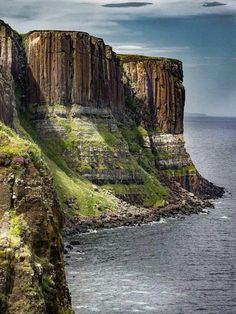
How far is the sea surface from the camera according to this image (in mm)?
80375

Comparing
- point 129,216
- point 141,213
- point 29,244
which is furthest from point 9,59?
point 29,244

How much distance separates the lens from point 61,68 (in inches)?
7077

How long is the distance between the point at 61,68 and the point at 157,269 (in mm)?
88292

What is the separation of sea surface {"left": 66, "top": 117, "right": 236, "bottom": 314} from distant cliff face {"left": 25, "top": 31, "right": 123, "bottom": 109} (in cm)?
4713

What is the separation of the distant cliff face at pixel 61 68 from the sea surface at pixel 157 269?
47.1m

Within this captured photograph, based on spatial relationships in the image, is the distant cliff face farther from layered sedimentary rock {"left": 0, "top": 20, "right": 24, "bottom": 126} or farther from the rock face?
the rock face

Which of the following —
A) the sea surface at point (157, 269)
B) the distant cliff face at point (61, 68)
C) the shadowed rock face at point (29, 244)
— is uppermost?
the distant cliff face at point (61, 68)

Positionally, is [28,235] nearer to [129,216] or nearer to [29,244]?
[29,244]

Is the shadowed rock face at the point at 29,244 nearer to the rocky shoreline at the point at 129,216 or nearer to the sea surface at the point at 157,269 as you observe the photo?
the sea surface at the point at 157,269

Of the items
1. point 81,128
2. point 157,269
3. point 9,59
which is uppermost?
point 9,59

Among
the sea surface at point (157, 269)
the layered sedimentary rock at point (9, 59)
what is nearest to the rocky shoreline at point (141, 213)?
the sea surface at point (157, 269)

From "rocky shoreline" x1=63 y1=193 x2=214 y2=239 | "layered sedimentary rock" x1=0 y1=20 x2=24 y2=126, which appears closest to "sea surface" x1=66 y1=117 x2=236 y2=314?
"rocky shoreline" x1=63 y1=193 x2=214 y2=239

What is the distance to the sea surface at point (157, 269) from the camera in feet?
264

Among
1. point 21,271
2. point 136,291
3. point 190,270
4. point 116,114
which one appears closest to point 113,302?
point 136,291
